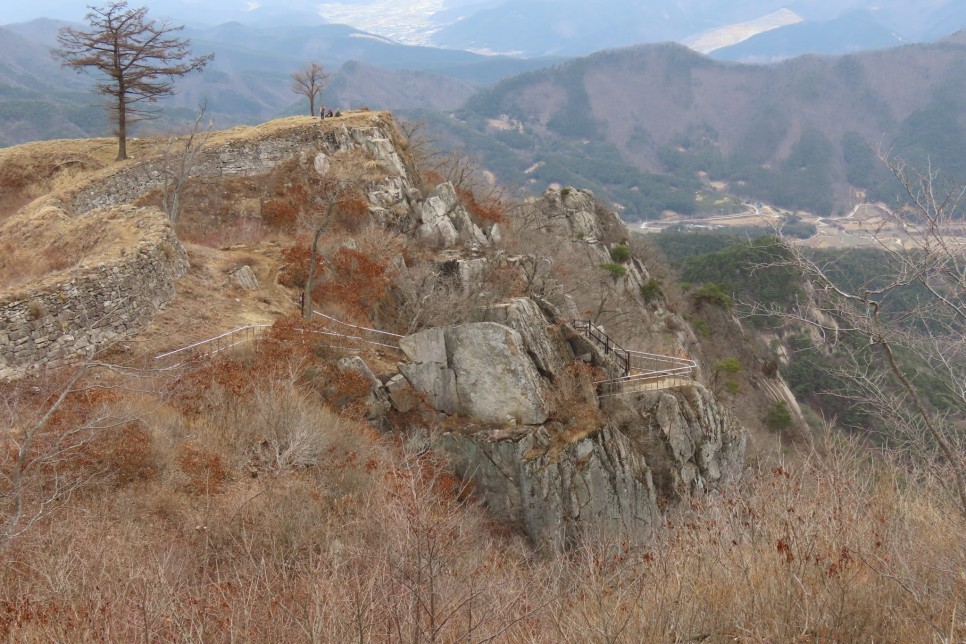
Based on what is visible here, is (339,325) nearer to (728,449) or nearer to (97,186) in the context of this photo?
(728,449)

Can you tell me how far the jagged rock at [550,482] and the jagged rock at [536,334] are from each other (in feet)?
7.08

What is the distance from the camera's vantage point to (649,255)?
168 feet

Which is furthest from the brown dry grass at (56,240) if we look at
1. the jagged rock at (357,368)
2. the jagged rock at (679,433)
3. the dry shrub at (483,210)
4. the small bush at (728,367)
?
the small bush at (728,367)

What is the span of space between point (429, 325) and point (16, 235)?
13.5m

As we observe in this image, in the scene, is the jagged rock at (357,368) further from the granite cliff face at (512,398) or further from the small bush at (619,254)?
the small bush at (619,254)

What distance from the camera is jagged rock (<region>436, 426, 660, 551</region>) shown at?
13852 mm

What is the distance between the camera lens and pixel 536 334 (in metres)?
16.9

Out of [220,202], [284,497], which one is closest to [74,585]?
[284,497]

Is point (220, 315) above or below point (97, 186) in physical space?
below

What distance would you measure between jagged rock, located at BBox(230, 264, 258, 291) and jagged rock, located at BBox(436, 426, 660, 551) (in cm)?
831

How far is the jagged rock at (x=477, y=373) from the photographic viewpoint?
1495 centimetres

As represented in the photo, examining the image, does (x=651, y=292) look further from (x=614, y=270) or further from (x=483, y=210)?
(x=483, y=210)

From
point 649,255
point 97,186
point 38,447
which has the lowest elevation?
point 649,255

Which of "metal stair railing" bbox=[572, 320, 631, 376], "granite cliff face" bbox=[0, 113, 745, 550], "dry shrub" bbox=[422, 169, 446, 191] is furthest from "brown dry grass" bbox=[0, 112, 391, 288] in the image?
"metal stair railing" bbox=[572, 320, 631, 376]
